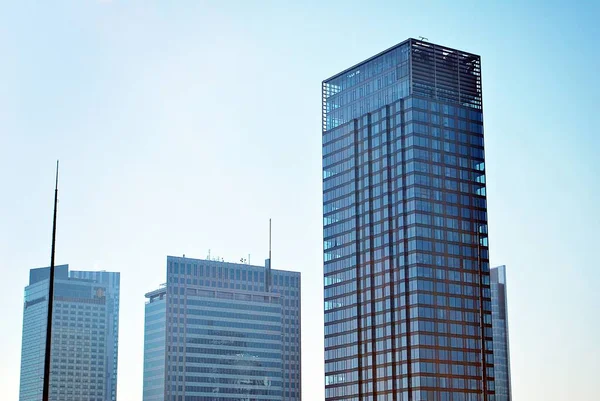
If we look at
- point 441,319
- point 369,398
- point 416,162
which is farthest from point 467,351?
point 416,162

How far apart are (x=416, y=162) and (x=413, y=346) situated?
36723 millimetres

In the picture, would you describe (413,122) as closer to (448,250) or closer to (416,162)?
(416,162)

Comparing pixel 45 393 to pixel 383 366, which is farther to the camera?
pixel 383 366

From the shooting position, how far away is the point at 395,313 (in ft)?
Answer: 650

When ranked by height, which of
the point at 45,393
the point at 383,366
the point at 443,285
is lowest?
the point at 45,393

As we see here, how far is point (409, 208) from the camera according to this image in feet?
650

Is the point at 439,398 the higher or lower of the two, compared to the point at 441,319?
lower

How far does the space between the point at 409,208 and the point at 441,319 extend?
900 inches

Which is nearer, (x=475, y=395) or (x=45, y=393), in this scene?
(x=45, y=393)

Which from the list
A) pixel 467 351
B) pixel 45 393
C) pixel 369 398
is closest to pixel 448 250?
pixel 467 351

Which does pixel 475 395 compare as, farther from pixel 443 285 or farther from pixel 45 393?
pixel 45 393

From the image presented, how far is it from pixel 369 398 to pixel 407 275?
85.8ft

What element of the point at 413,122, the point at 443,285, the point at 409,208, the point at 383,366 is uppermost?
the point at 413,122

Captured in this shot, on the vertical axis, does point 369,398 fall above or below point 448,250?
below
